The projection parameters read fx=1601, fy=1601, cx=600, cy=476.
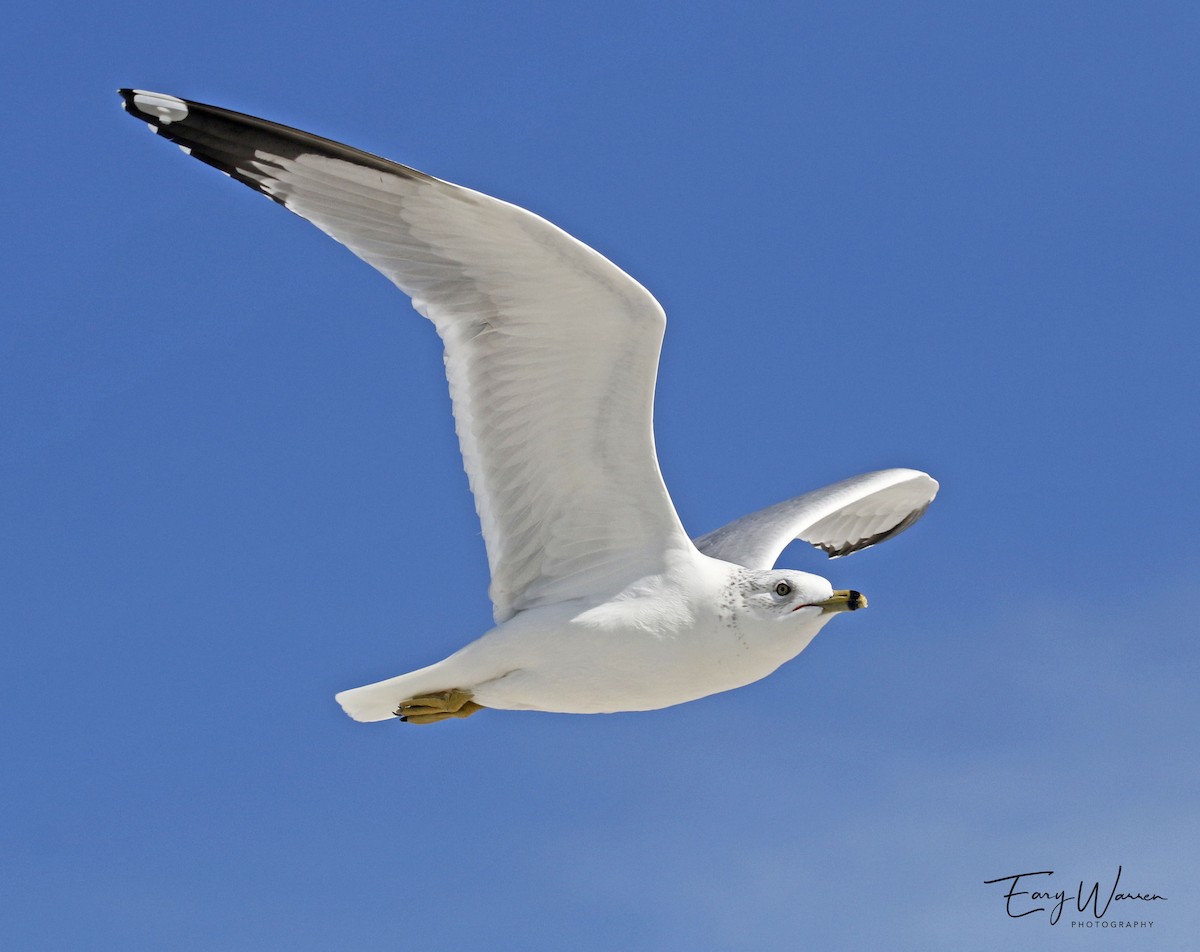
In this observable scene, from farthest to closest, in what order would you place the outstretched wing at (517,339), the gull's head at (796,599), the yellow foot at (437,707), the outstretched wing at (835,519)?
the outstretched wing at (835,519) < the yellow foot at (437,707) < the gull's head at (796,599) < the outstretched wing at (517,339)

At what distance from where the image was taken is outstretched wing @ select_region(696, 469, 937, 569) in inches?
409

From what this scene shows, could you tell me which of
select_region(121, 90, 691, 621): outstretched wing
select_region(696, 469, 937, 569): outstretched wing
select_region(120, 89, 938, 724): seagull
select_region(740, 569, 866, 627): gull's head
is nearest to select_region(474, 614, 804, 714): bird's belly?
select_region(120, 89, 938, 724): seagull

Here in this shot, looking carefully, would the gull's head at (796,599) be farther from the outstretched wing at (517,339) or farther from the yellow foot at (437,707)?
the yellow foot at (437,707)

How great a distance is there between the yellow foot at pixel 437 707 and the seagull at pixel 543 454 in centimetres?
1

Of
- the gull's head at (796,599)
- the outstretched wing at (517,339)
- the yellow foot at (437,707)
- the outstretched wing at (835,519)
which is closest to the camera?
the outstretched wing at (517,339)

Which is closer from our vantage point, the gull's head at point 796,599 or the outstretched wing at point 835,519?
the gull's head at point 796,599

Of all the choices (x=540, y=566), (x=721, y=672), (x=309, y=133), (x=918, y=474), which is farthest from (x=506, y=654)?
(x=918, y=474)

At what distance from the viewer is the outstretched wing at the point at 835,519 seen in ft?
34.1

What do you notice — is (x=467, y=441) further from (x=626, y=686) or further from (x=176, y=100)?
(x=176, y=100)

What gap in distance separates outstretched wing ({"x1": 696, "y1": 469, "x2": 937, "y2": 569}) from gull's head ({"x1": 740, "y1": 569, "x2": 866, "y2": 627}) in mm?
1306

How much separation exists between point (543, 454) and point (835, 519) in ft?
16.0

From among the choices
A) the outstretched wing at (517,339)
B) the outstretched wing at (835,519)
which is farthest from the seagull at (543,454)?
the outstretched wing at (835,519)

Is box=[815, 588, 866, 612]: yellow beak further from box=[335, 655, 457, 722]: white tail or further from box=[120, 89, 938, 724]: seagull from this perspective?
box=[335, 655, 457, 722]: white tail

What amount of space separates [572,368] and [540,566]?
1.28 metres
